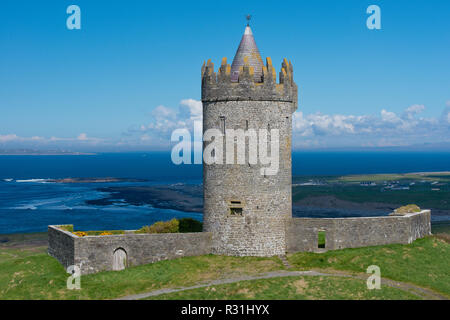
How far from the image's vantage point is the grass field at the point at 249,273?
864 inches

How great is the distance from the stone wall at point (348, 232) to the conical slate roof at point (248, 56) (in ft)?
28.1

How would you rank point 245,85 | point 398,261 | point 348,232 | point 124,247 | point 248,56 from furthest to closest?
point 248,56
point 348,232
point 245,85
point 124,247
point 398,261

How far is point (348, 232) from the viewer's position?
28.1 m

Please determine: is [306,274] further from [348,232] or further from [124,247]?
[124,247]

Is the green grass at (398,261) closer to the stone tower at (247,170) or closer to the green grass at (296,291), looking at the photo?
the green grass at (296,291)

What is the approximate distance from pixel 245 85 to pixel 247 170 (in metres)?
4.65

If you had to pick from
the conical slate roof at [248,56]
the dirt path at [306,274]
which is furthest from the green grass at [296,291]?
the conical slate roof at [248,56]

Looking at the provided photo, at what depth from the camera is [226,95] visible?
1098 inches

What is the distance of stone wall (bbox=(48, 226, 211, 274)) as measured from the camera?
25.9m

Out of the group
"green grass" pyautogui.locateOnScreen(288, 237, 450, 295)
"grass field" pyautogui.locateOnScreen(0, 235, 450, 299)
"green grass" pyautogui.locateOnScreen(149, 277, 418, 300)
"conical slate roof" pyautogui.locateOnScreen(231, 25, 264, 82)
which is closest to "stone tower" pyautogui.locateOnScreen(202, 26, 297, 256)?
"conical slate roof" pyautogui.locateOnScreen(231, 25, 264, 82)

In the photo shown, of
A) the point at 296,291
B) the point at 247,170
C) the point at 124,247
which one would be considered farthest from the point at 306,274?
the point at 124,247

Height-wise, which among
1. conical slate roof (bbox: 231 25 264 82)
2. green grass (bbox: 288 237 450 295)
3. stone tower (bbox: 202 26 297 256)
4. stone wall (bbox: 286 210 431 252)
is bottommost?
green grass (bbox: 288 237 450 295)

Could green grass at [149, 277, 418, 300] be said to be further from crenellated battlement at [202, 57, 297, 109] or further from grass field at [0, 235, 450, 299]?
crenellated battlement at [202, 57, 297, 109]

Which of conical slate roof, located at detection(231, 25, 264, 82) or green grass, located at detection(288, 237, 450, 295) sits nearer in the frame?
green grass, located at detection(288, 237, 450, 295)
